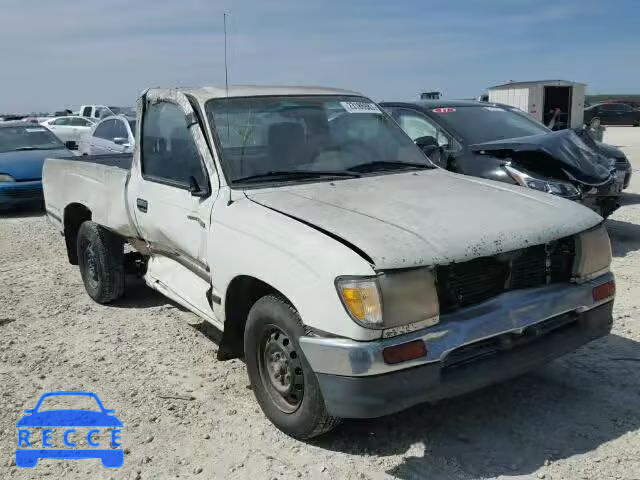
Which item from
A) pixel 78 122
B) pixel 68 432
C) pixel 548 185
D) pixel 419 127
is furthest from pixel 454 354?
pixel 78 122

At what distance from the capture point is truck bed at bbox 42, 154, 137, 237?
4898mm

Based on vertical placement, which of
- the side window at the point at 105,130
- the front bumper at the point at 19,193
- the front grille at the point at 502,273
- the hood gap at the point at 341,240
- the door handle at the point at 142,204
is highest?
the side window at the point at 105,130

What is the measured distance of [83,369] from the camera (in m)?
4.29

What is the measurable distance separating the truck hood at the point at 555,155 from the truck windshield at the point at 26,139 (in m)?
8.68

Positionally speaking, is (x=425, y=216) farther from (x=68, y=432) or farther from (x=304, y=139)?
(x=68, y=432)

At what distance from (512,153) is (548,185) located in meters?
0.57

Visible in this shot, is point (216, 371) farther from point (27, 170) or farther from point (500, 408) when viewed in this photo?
point (27, 170)

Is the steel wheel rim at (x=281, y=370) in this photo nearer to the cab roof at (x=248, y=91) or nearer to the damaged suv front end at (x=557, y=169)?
the cab roof at (x=248, y=91)

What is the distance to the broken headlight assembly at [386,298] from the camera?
269 centimetres

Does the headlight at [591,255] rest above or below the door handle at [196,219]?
below

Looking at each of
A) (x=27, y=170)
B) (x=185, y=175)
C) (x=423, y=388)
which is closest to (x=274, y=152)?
(x=185, y=175)

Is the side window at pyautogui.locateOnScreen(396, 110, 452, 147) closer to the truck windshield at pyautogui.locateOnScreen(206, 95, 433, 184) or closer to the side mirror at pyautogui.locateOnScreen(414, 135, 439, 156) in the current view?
the side mirror at pyautogui.locateOnScreen(414, 135, 439, 156)

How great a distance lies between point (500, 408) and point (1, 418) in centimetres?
288

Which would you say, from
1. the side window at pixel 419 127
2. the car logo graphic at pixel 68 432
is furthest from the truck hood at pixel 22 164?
the car logo graphic at pixel 68 432
